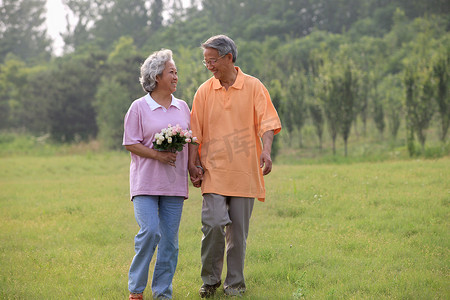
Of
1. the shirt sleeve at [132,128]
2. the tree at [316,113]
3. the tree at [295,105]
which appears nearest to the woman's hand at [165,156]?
the shirt sleeve at [132,128]

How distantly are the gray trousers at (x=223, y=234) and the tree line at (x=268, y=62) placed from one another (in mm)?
12459

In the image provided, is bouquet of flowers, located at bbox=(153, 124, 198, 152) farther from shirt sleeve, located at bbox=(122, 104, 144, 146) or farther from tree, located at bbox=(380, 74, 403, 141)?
tree, located at bbox=(380, 74, 403, 141)

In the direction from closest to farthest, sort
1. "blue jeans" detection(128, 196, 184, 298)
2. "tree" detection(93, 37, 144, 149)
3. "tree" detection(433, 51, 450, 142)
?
"blue jeans" detection(128, 196, 184, 298), "tree" detection(433, 51, 450, 142), "tree" detection(93, 37, 144, 149)

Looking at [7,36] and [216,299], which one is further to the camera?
[7,36]

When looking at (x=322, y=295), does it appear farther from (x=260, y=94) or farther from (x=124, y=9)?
(x=124, y=9)

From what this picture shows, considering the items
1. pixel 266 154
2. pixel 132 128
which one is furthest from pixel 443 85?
pixel 132 128

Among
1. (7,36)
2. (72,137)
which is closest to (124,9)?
(7,36)

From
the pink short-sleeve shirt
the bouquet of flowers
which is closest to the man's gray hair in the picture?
the pink short-sleeve shirt

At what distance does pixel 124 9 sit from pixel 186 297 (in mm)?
64075

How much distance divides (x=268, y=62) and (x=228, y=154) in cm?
3942

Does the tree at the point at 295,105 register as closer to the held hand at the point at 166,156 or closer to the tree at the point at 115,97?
the tree at the point at 115,97

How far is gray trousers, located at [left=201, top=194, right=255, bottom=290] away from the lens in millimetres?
4664

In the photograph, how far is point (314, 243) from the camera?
6.71 meters

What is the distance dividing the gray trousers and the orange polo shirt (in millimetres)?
113
